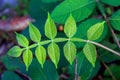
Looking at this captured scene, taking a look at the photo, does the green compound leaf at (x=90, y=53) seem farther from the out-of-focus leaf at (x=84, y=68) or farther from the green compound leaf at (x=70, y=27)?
the out-of-focus leaf at (x=84, y=68)

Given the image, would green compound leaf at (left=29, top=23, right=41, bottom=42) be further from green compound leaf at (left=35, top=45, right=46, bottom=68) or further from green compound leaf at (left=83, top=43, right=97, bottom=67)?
green compound leaf at (left=83, top=43, right=97, bottom=67)

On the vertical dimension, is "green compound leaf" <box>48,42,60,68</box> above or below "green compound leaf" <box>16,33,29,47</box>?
below

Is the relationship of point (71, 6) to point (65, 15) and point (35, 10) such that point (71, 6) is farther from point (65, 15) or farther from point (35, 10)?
point (35, 10)

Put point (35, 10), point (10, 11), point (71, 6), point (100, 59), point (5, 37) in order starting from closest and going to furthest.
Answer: point (71, 6) < point (100, 59) < point (35, 10) < point (5, 37) < point (10, 11)

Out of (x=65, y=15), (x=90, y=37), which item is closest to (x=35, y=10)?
(x=65, y=15)

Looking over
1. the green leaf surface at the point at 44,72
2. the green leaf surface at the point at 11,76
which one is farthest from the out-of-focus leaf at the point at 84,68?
the green leaf surface at the point at 11,76

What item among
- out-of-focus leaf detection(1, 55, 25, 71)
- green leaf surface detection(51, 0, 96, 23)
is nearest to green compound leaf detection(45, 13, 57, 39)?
green leaf surface detection(51, 0, 96, 23)

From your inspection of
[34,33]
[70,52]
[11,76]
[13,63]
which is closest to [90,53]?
[70,52]
